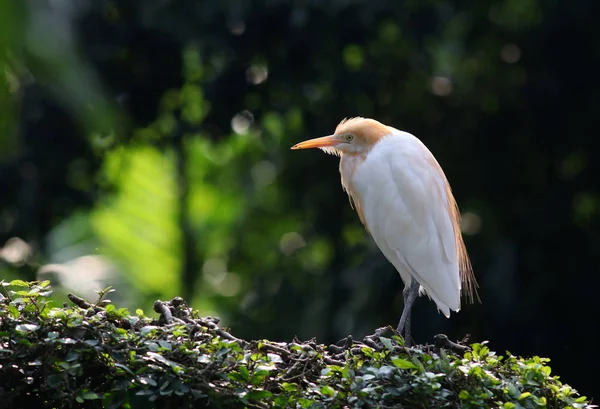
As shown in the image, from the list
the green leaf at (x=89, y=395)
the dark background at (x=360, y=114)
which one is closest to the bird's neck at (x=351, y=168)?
the dark background at (x=360, y=114)

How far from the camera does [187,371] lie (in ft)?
6.58

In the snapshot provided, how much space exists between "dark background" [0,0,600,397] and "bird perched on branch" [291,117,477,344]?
58.5 inches

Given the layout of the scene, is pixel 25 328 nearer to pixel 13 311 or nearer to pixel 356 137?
pixel 13 311

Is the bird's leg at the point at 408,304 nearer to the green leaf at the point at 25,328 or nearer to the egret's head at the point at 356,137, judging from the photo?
the egret's head at the point at 356,137

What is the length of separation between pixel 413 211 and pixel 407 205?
1.5 inches

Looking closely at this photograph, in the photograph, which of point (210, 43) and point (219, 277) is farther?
point (219, 277)

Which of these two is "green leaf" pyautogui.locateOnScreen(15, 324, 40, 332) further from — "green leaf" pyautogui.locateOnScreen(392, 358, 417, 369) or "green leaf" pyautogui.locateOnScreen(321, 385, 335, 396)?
"green leaf" pyautogui.locateOnScreen(392, 358, 417, 369)

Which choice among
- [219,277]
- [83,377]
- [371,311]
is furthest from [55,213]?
[83,377]

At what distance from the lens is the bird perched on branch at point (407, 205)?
11.9ft

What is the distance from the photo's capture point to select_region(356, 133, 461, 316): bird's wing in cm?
364

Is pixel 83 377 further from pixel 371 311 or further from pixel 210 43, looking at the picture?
pixel 371 311

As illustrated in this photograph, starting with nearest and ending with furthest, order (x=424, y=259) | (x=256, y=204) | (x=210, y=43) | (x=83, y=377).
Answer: (x=83, y=377)
(x=424, y=259)
(x=210, y=43)
(x=256, y=204)

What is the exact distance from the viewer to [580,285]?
5812 mm

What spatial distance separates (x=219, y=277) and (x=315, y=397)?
621cm
